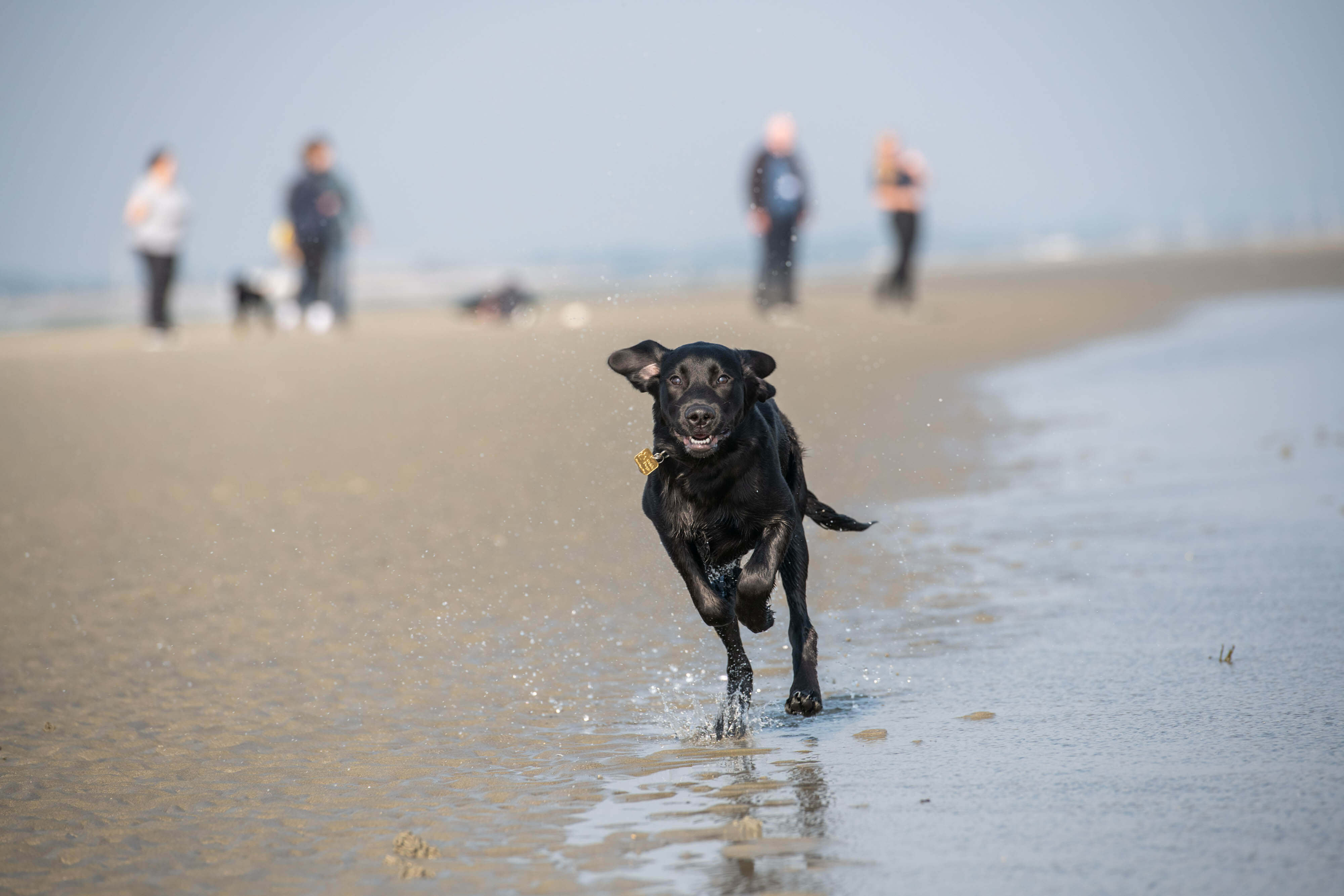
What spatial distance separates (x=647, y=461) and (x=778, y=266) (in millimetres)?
14647

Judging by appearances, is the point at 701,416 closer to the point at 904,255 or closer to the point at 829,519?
the point at 829,519

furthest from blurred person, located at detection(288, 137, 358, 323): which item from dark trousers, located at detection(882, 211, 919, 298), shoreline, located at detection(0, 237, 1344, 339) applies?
shoreline, located at detection(0, 237, 1344, 339)

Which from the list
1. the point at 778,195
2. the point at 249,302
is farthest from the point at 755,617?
the point at 249,302

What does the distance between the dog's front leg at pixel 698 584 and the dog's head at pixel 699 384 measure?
32cm

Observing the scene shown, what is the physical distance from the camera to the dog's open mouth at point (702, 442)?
15.4 ft

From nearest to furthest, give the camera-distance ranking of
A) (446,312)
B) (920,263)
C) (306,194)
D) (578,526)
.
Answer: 1. (578,526)
2. (306,194)
3. (446,312)
4. (920,263)

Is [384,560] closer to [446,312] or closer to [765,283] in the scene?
[765,283]

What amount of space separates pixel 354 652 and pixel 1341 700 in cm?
327

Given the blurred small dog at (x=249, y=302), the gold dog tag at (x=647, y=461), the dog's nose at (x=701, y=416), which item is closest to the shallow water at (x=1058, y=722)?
the gold dog tag at (x=647, y=461)

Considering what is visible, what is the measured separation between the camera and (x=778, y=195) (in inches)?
686

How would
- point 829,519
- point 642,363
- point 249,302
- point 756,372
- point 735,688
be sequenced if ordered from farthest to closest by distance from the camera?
point 249,302 < point 829,519 < point 642,363 < point 756,372 < point 735,688

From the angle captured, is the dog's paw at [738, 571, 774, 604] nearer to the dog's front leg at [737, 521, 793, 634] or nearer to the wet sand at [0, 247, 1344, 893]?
the dog's front leg at [737, 521, 793, 634]

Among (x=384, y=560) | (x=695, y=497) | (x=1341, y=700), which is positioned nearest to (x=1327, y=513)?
(x=1341, y=700)

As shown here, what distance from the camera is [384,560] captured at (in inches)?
285
